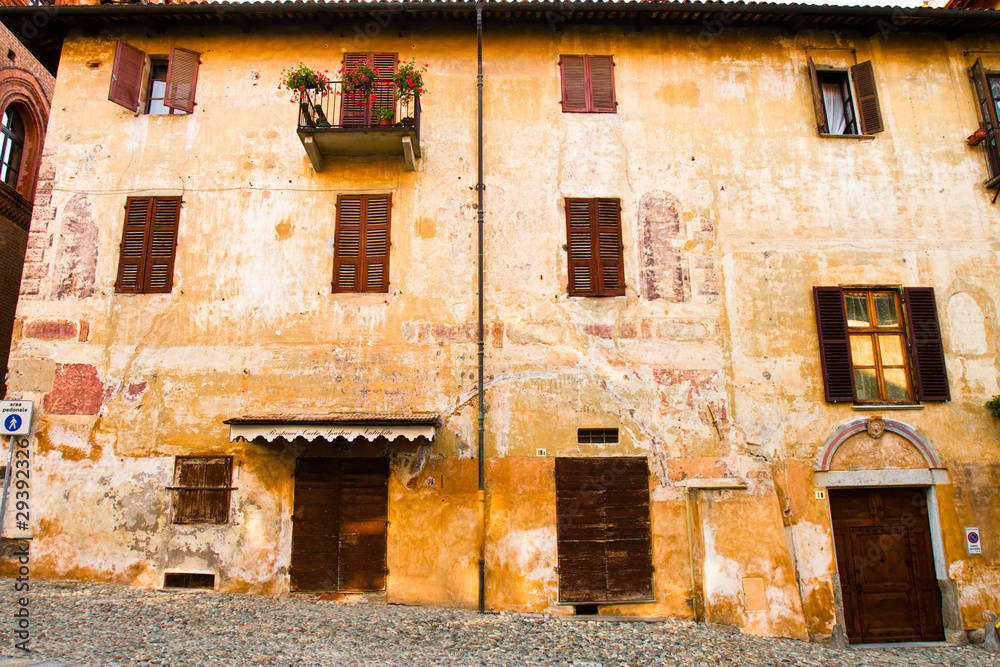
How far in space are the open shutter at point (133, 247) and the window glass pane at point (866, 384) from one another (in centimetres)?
1162

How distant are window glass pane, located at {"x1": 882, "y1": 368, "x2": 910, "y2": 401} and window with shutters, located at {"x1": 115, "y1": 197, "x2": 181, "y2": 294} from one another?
11613 millimetres

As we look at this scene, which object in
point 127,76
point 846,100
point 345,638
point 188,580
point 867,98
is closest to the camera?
point 345,638

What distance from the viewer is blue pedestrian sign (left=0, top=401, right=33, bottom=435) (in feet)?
29.9

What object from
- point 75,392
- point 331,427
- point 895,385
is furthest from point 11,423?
point 895,385

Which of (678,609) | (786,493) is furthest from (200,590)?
(786,493)

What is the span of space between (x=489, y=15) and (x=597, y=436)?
293 inches

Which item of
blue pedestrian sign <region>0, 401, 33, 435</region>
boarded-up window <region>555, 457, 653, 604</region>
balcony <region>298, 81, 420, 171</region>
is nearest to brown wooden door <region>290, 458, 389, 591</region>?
boarded-up window <region>555, 457, 653, 604</region>

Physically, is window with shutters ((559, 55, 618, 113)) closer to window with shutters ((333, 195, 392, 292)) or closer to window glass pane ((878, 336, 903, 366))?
window with shutters ((333, 195, 392, 292))

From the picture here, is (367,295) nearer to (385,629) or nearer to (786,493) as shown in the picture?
(385,629)

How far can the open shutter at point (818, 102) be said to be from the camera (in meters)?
10.6

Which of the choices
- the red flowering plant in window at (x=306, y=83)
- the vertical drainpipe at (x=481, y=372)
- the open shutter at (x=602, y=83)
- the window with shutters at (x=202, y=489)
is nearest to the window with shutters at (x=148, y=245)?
the red flowering plant in window at (x=306, y=83)

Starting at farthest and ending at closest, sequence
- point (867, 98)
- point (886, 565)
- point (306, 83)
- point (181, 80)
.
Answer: point (867, 98)
point (181, 80)
point (306, 83)
point (886, 565)

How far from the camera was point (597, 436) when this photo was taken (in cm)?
946

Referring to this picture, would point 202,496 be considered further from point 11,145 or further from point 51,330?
point 11,145
